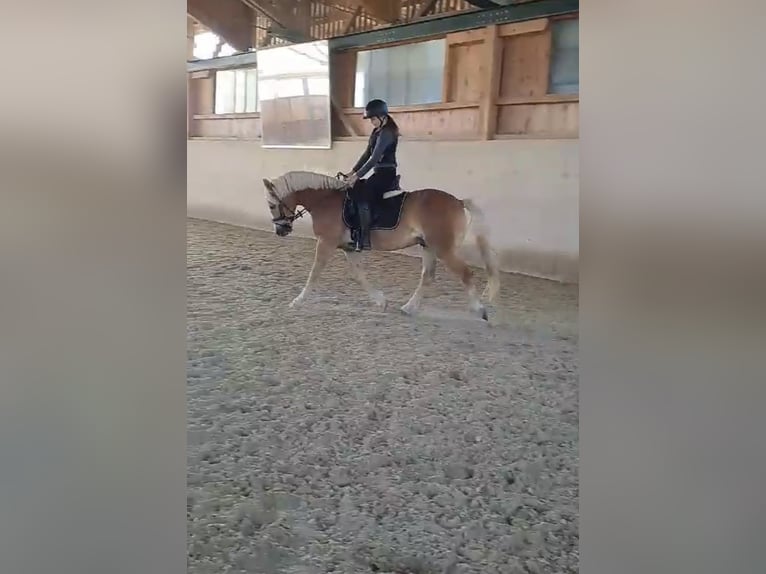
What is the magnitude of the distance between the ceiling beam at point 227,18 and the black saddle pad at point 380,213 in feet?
1.14

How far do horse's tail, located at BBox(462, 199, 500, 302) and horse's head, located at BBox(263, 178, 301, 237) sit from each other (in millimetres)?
323

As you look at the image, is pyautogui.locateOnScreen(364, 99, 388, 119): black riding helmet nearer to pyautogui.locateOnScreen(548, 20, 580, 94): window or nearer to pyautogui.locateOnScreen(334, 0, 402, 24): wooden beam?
pyautogui.locateOnScreen(334, 0, 402, 24): wooden beam

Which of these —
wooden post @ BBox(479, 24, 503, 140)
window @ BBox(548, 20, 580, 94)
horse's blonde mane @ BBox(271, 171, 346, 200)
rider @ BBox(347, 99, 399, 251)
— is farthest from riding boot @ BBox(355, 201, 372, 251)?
window @ BBox(548, 20, 580, 94)

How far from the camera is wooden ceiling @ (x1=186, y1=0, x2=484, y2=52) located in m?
1.29

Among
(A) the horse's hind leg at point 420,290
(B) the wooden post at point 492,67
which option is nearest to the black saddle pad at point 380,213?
(A) the horse's hind leg at point 420,290

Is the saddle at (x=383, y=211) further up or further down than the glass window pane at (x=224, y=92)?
further down

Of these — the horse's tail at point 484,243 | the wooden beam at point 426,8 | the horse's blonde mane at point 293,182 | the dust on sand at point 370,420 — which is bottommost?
the dust on sand at point 370,420

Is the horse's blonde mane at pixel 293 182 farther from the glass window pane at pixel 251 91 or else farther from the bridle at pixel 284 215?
the glass window pane at pixel 251 91

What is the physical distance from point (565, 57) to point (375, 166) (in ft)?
1.29

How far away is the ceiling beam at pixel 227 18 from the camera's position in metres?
1.24

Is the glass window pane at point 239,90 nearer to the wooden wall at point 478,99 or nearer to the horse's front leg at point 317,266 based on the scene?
the wooden wall at point 478,99

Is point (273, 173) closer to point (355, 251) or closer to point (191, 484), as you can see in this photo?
point (355, 251)

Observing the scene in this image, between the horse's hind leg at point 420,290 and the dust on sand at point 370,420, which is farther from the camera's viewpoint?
the horse's hind leg at point 420,290
